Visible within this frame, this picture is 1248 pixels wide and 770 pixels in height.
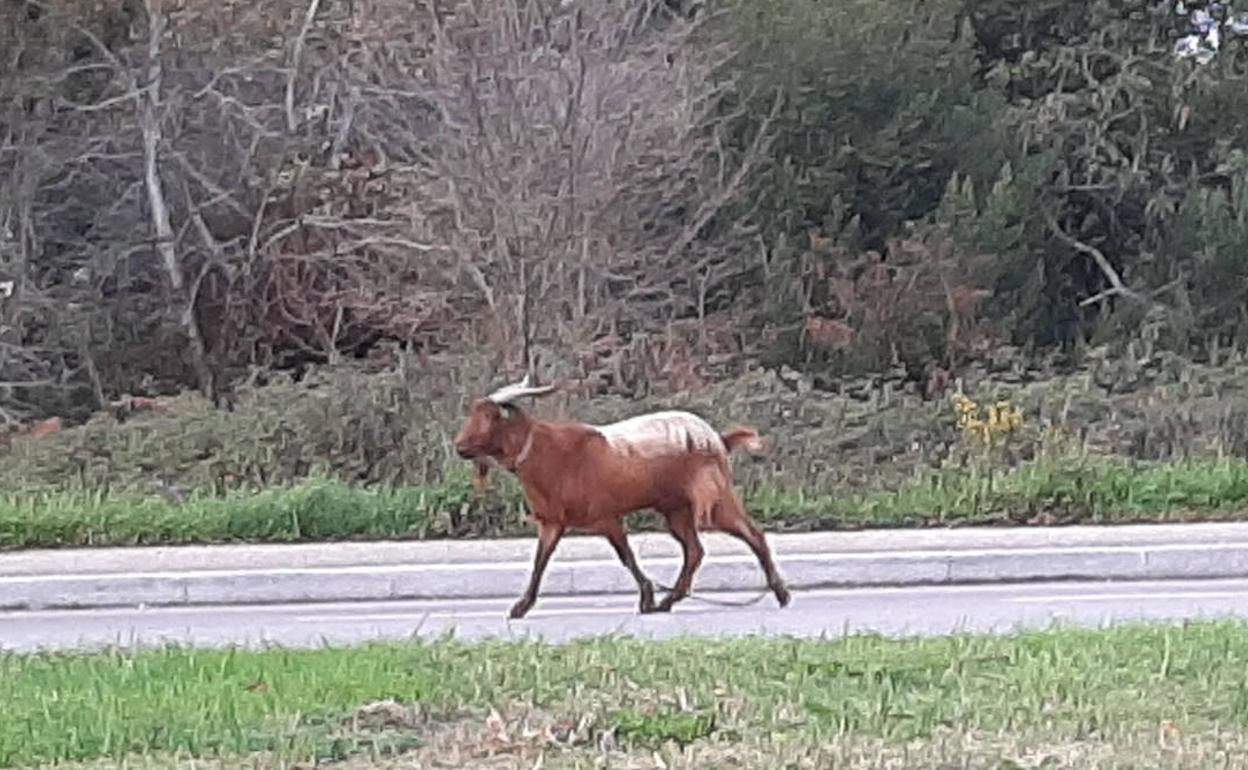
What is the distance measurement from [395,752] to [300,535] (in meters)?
Answer: 7.96

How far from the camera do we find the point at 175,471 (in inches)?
645

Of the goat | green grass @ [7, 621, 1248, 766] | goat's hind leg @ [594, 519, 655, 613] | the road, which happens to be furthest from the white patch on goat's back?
green grass @ [7, 621, 1248, 766]

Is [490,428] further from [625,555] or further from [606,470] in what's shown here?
[625,555]

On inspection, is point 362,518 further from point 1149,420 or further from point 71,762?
point 71,762

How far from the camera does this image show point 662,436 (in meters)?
10.2

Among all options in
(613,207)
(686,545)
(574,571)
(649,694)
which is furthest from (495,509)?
(649,694)

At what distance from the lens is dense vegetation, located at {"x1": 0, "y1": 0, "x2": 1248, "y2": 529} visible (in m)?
19.0

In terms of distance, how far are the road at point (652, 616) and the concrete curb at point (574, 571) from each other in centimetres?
14

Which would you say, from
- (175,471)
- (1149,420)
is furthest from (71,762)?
(1149,420)

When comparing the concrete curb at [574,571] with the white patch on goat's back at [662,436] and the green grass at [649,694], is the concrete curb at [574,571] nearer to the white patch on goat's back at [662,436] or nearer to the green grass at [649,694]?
the white patch on goat's back at [662,436]

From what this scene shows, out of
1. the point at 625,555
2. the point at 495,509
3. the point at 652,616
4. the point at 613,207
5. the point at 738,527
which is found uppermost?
the point at 613,207

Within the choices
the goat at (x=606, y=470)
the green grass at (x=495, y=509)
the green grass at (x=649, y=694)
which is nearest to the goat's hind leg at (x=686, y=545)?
the goat at (x=606, y=470)

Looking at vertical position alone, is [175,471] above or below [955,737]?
below

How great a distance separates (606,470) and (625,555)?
54 centimetres
